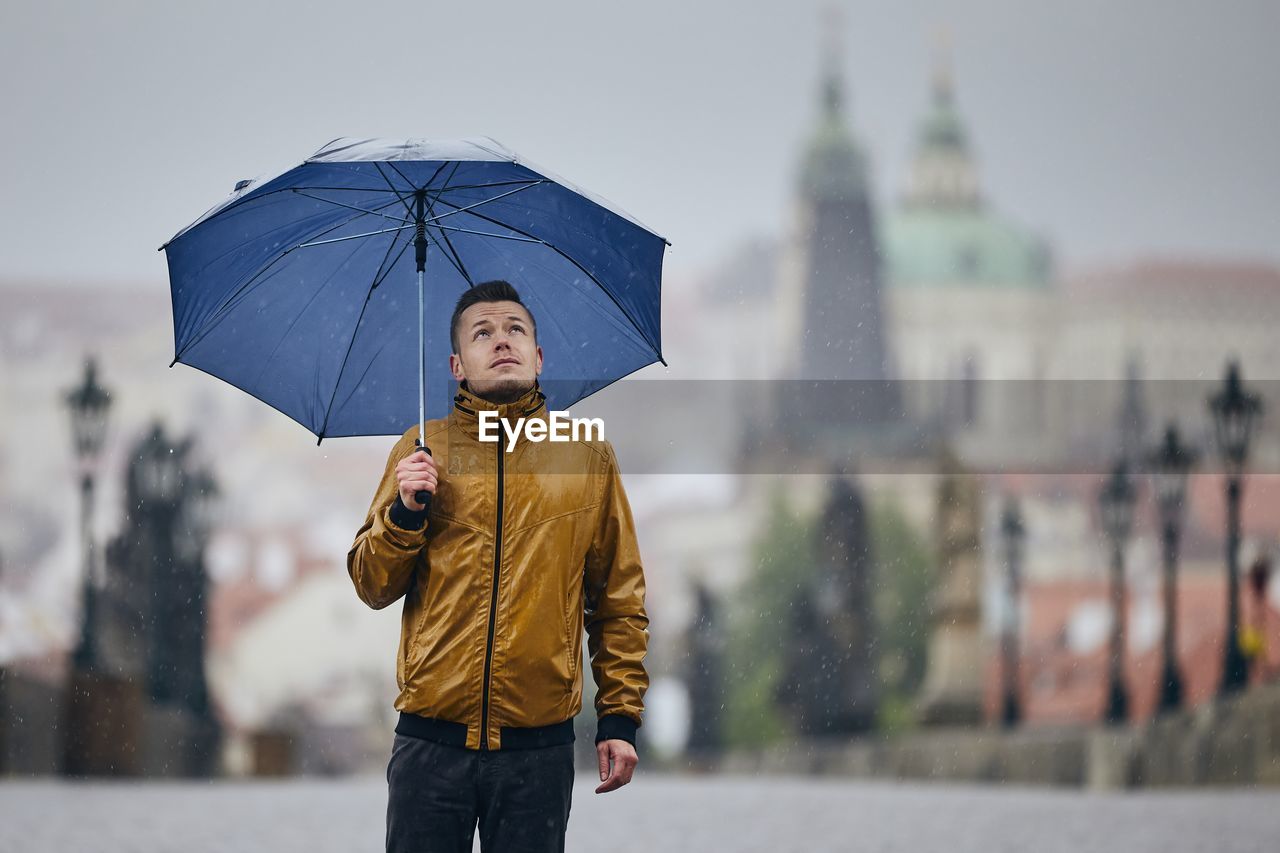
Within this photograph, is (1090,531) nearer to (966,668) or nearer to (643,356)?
(966,668)

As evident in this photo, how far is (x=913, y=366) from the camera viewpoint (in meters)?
128

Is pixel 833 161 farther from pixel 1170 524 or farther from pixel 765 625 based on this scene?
pixel 1170 524

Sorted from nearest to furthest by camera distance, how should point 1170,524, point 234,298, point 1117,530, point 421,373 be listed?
1. point 421,373
2. point 234,298
3. point 1170,524
4. point 1117,530

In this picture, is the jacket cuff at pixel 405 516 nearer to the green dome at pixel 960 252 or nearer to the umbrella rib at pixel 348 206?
the umbrella rib at pixel 348 206

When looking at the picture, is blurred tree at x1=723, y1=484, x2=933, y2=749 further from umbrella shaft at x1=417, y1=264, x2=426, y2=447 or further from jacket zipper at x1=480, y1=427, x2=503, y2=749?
jacket zipper at x1=480, y1=427, x2=503, y2=749

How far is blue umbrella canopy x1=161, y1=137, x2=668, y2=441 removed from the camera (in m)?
3.95

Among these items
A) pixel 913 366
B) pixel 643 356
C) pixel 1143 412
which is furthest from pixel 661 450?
pixel 643 356

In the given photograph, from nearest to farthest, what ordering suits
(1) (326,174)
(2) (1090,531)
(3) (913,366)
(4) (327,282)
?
1. (1) (326,174)
2. (4) (327,282)
3. (2) (1090,531)
4. (3) (913,366)

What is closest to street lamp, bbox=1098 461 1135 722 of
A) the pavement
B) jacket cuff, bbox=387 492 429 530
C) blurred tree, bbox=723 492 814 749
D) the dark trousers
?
the pavement

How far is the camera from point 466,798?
3346 millimetres

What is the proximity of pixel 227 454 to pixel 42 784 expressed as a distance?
75.5 metres

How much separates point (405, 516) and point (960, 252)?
133m

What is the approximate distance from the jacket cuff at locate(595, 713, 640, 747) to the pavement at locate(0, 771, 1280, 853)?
6.46m

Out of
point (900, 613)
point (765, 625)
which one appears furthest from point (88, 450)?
point (765, 625)
